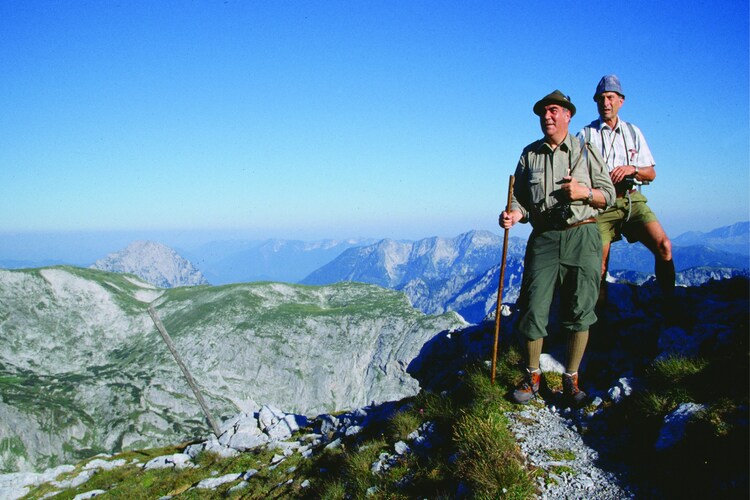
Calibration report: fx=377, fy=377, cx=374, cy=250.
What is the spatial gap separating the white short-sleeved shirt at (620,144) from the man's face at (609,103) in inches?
7.9

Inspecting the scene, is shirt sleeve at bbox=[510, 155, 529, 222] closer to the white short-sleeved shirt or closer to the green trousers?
the green trousers

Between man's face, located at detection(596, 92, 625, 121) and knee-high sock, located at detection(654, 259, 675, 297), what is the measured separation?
344 centimetres

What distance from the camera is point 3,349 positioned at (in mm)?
137000

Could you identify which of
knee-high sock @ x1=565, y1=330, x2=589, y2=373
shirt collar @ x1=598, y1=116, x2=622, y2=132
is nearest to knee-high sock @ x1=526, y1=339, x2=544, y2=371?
knee-high sock @ x1=565, y1=330, x2=589, y2=373

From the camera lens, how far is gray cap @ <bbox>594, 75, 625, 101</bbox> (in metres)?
7.57

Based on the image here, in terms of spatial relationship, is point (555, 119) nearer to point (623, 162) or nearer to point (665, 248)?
point (623, 162)

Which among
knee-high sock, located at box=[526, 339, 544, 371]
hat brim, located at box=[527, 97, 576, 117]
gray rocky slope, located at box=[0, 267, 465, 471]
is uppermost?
hat brim, located at box=[527, 97, 576, 117]

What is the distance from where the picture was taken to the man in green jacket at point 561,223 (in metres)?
6.29

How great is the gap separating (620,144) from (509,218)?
3296 mm

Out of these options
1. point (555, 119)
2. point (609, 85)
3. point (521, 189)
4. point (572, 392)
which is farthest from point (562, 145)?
point (572, 392)

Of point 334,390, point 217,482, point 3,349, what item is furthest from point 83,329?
point 217,482

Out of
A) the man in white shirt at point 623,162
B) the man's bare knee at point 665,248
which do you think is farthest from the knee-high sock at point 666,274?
the man in white shirt at point 623,162

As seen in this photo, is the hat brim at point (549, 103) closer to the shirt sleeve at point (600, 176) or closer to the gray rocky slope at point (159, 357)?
the shirt sleeve at point (600, 176)

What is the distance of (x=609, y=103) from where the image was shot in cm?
759
